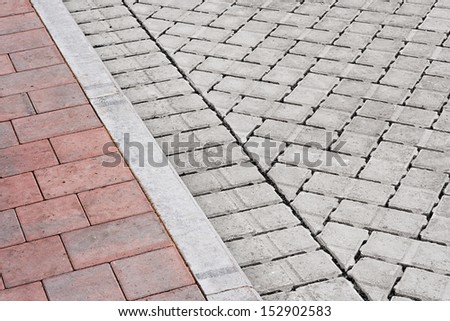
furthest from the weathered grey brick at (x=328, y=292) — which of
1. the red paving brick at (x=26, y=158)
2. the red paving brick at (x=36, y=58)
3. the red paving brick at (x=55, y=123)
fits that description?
the red paving brick at (x=36, y=58)

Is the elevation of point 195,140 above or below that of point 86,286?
below

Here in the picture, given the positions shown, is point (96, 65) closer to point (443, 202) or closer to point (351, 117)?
point (351, 117)

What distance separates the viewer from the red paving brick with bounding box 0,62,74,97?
18.9 feet

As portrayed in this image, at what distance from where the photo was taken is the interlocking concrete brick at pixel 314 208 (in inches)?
178

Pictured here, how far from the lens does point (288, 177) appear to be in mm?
4887

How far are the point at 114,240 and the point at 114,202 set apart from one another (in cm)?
33

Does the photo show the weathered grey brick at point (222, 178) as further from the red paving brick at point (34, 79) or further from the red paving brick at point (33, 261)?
the red paving brick at point (34, 79)

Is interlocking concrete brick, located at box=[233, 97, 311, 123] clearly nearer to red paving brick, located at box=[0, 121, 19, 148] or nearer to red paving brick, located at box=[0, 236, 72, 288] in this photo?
red paving brick, located at box=[0, 121, 19, 148]

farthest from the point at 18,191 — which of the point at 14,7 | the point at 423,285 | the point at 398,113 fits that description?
the point at 14,7

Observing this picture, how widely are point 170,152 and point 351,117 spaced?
3.92 feet

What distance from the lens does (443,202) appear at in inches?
183

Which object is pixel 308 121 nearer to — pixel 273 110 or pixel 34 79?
pixel 273 110
